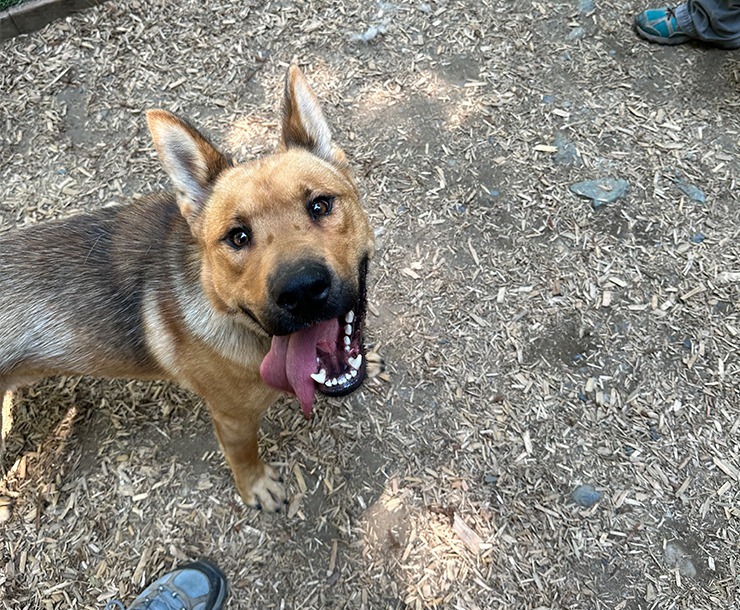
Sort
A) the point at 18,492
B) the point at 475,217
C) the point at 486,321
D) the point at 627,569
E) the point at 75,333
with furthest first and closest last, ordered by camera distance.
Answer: the point at 475,217 < the point at 486,321 < the point at 18,492 < the point at 627,569 < the point at 75,333

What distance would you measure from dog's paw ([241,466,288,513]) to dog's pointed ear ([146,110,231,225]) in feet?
5.37

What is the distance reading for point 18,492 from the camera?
3.38 metres

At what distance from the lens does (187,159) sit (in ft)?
8.32

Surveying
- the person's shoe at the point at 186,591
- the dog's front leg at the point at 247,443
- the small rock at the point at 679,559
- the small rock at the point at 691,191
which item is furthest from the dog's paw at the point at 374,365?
the small rock at the point at 691,191

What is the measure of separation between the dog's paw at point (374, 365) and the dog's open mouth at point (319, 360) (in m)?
1.09

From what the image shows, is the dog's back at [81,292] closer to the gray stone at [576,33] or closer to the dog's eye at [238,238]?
the dog's eye at [238,238]

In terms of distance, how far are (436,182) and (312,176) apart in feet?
6.81

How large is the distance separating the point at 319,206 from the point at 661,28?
166 inches

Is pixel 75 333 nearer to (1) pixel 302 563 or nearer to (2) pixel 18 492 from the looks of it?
(2) pixel 18 492

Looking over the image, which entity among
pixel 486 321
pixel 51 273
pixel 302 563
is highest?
pixel 51 273

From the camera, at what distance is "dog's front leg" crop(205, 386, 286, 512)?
9.07ft

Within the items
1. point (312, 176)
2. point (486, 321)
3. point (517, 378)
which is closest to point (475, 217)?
point (486, 321)

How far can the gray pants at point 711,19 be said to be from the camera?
4582 millimetres

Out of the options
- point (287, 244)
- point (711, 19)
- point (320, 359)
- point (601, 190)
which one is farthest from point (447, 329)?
point (711, 19)
